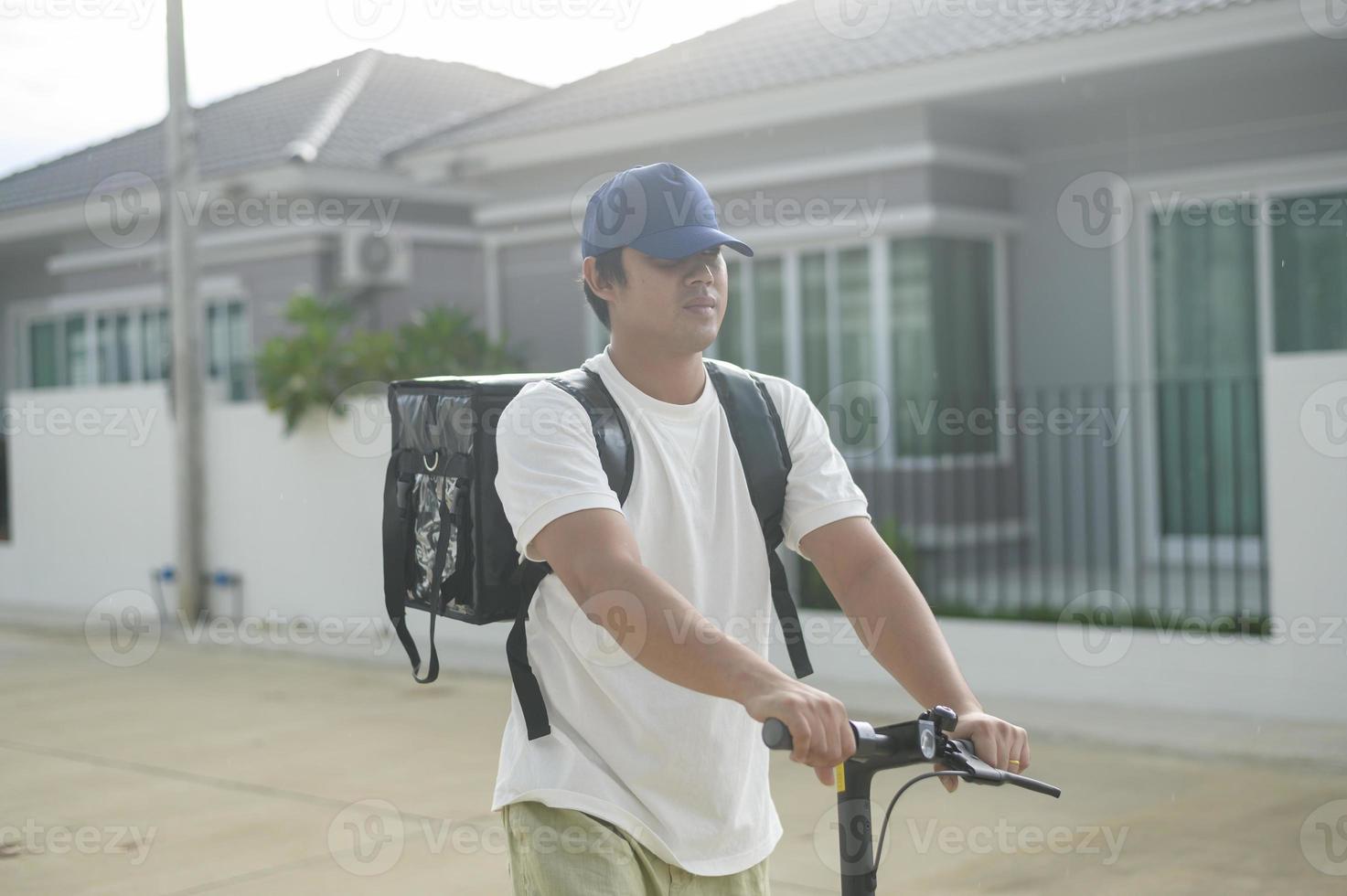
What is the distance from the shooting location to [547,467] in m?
2.41

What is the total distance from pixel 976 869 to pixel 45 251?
55.2ft

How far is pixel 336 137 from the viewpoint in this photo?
15.8 metres

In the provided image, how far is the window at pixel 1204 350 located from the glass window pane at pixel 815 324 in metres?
2.22

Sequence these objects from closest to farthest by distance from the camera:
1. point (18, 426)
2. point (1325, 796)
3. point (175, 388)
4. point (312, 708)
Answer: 1. point (1325, 796)
2. point (312, 708)
3. point (175, 388)
4. point (18, 426)

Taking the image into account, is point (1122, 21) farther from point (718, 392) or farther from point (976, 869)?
point (718, 392)

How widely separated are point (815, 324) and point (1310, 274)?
10.8 ft

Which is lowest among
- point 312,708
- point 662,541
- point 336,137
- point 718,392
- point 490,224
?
point 312,708

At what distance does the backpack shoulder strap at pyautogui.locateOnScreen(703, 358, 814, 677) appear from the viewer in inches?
104

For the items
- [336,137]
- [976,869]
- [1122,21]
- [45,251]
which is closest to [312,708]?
[976,869]
